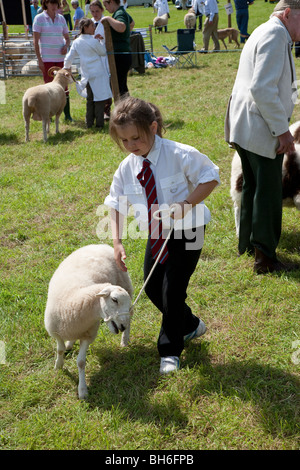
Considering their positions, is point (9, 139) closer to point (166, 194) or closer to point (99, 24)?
point (99, 24)

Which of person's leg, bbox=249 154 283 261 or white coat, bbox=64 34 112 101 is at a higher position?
white coat, bbox=64 34 112 101

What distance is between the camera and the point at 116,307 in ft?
8.30

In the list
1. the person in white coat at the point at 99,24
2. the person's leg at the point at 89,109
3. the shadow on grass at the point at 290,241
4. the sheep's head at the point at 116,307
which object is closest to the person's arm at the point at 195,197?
the sheep's head at the point at 116,307

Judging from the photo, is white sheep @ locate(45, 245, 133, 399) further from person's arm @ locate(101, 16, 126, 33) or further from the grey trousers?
the grey trousers

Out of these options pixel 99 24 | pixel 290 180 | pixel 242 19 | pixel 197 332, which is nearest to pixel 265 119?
pixel 290 180

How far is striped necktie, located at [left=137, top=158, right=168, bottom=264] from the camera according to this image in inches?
104

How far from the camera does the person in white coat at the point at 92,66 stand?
863cm

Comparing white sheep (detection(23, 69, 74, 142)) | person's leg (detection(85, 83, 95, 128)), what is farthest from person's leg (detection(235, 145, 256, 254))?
person's leg (detection(85, 83, 95, 128))

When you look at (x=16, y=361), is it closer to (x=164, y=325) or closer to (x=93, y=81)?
(x=164, y=325)

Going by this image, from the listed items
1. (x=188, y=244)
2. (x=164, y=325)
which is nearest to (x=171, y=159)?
(x=188, y=244)

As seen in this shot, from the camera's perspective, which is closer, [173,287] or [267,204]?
[173,287]

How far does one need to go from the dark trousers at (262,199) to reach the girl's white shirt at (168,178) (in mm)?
1104

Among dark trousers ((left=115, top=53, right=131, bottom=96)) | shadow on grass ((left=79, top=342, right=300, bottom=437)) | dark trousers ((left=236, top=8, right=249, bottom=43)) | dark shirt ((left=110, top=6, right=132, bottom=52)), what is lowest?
shadow on grass ((left=79, top=342, right=300, bottom=437))

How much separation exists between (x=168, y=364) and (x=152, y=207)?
100cm
